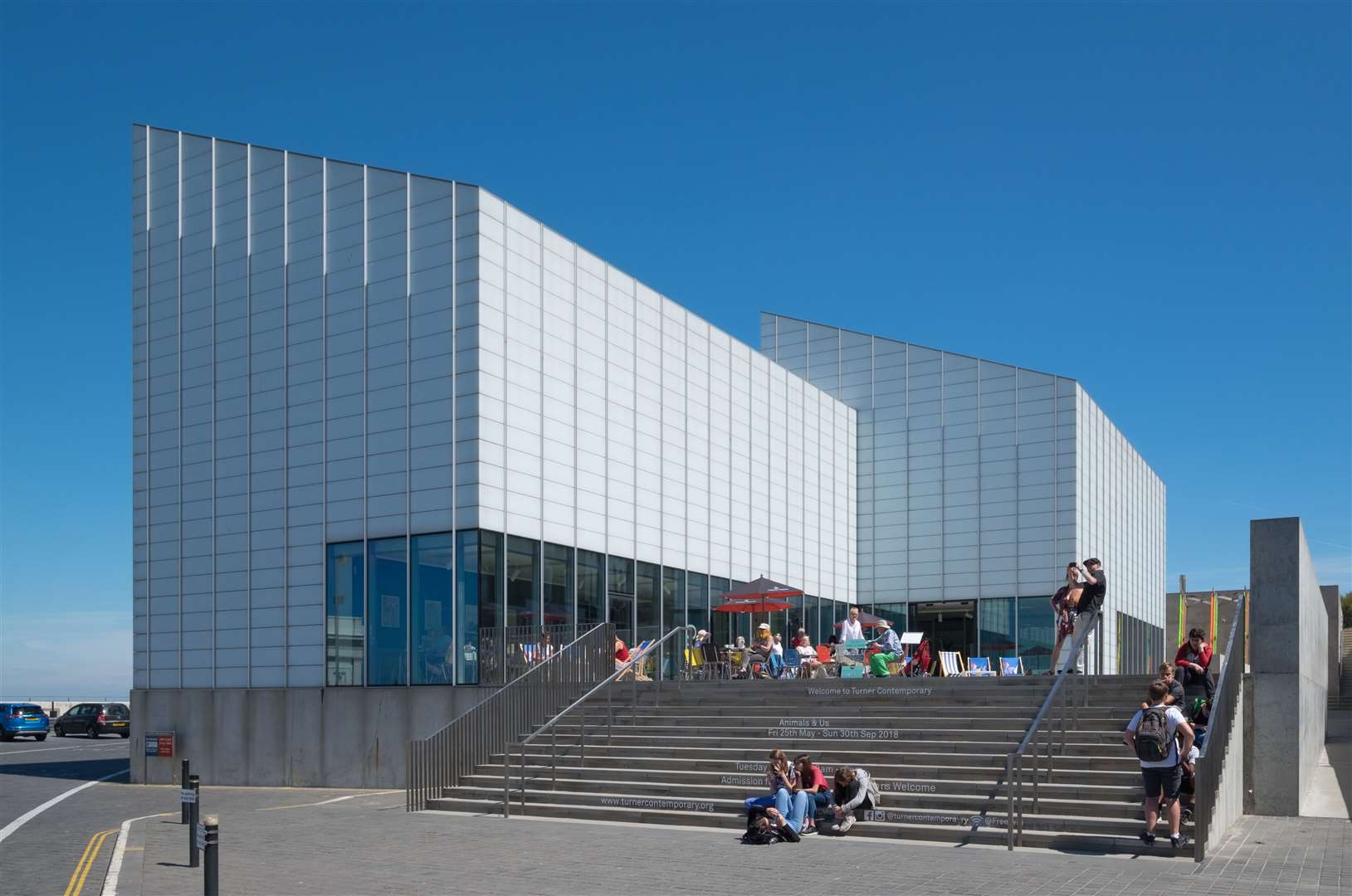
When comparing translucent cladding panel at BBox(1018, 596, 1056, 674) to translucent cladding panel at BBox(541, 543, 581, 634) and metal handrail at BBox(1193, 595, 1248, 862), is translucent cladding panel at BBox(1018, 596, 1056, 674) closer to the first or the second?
translucent cladding panel at BBox(541, 543, 581, 634)

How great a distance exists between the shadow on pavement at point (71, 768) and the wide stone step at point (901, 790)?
14364 mm

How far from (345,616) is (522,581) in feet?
12.1

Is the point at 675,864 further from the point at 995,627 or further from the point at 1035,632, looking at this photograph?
the point at 995,627

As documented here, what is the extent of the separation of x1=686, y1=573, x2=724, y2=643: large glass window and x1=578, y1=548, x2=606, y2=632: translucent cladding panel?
370 centimetres

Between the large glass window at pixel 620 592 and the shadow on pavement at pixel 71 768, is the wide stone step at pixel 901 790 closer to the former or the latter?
the large glass window at pixel 620 592

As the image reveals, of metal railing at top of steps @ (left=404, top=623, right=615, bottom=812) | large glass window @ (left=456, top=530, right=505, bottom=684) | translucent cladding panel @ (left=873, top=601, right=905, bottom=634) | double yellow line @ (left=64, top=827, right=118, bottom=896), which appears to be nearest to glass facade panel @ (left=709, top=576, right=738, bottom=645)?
translucent cladding panel @ (left=873, top=601, right=905, bottom=634)

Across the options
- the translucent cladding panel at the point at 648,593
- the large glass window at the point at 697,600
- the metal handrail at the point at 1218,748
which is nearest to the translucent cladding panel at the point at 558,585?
the translucent cladding panel at the point at 648,593

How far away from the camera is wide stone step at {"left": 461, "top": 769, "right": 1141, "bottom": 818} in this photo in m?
15.2

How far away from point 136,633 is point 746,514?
1502 centimetres

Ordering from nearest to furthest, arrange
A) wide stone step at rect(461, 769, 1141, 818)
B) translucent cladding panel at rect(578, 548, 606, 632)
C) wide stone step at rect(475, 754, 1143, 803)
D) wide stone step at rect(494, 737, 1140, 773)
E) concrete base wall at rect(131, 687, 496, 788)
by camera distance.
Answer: wide stone step at rect(461, 769, 1141, 818)
wide stone step at rect(475, 754, 1143, 803)
wide stone step at rect(494, 737, 1140, 773)
concrete base wall at rect(131, 687, 496, 788)
translucent cladding panel at rect(578, 548, 606, 632)

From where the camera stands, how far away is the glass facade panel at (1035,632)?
121 ft

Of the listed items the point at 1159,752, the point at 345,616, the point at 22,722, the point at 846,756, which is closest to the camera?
the point at 1159,752

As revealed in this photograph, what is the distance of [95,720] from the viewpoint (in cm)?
5244

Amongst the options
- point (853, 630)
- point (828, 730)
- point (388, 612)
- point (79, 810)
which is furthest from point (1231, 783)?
point (79, 810)
